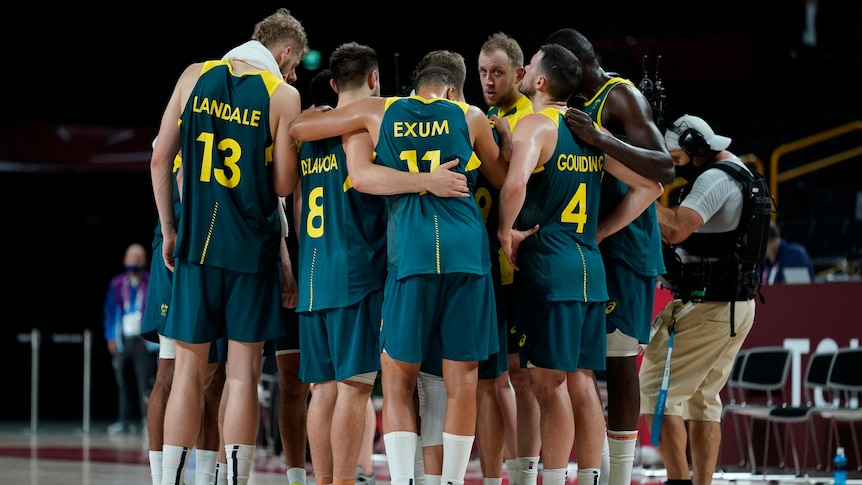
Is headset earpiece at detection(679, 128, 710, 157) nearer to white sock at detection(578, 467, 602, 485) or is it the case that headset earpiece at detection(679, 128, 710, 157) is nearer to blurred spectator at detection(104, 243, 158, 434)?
white sock at detection(578, 467, 602, 485)

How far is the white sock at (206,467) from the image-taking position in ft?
19.9

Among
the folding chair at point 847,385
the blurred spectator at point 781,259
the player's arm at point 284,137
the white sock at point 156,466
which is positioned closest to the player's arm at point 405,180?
the player's arm at point 284,137

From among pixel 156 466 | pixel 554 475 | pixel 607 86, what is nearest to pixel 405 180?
pixel 607 86

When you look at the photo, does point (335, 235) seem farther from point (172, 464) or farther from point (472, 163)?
point (172, 464)

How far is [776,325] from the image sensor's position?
9867 millimetres

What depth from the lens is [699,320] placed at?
269 inches

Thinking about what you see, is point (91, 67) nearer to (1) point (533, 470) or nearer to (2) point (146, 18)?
(2) point (146, 18)

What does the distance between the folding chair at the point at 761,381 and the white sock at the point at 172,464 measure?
5499 mm

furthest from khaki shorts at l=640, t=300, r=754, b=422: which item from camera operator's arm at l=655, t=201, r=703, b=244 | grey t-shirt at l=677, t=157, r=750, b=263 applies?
camera operator's arm at l=655, t=201, r=703, b=244

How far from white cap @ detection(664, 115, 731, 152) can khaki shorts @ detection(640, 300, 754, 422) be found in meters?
1.00

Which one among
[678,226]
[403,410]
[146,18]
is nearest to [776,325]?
[678,226]

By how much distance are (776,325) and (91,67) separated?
1275cm

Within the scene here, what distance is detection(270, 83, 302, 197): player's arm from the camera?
5.68 m

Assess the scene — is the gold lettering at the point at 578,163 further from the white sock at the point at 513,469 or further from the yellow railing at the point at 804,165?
the yellow railing at the point at 804,165
